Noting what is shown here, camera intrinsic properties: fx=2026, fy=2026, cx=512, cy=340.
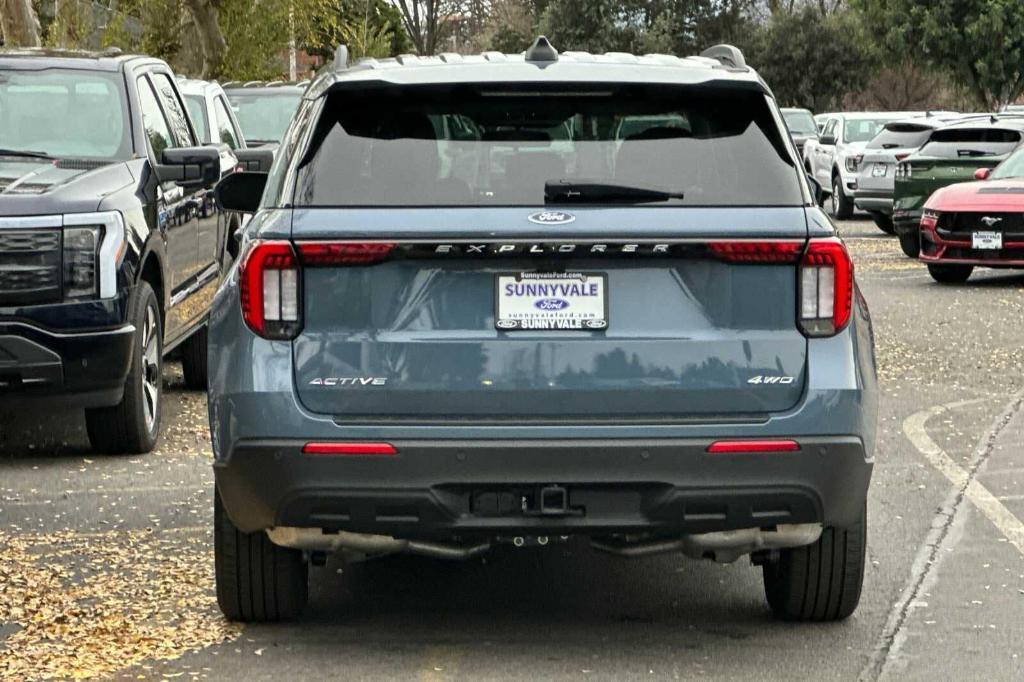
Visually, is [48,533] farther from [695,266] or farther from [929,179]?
[929,179]

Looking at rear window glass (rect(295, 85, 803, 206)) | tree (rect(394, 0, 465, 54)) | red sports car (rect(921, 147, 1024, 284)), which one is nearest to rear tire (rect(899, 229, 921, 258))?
red sports car (rect(921, 147, 1024, 284))

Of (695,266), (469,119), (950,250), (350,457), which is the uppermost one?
(469,119)

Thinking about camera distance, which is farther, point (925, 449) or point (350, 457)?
point (925, 449)

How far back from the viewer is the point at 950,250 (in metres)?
19.1

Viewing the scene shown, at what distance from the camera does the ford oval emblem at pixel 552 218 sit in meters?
5.49

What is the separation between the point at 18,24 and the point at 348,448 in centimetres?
2016

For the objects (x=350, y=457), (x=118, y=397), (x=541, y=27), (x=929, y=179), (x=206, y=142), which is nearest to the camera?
(x=350, y=457)

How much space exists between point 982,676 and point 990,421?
5236 mm

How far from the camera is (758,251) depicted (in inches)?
218

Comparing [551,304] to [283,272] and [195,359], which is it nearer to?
[283,272]

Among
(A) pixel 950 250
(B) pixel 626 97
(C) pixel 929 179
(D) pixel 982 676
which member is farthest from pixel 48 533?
(C) pixel 929 179

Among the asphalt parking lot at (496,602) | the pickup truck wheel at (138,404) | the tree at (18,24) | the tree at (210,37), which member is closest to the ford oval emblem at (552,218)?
the asphalt parking lot at (496,602)

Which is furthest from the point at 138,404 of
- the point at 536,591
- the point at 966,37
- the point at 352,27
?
the point at 966,37

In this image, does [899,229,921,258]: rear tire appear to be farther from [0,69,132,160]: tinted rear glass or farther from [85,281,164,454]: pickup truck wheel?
[85,281,164,454]: pickup truck wheel
